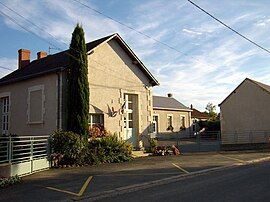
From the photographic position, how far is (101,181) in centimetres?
1098

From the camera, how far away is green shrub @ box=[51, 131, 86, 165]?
14.7m

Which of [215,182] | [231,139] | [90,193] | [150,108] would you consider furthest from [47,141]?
[231,139]

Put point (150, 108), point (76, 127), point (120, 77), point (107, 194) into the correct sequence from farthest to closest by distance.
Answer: point (150, 108)
point (120, 77)
point (76, 127)
point (107, 194)

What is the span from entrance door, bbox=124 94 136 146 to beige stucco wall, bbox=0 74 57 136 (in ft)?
16.5

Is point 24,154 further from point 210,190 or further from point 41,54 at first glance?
point 41,54

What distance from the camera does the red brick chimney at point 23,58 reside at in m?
25.5

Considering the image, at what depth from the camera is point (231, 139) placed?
27.5m

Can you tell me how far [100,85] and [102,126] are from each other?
228 centimetres

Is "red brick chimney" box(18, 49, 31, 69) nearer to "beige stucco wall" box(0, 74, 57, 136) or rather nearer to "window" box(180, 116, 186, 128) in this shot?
"beige stucco wall" box(0, 74, 57, 136)

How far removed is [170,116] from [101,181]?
105 feet

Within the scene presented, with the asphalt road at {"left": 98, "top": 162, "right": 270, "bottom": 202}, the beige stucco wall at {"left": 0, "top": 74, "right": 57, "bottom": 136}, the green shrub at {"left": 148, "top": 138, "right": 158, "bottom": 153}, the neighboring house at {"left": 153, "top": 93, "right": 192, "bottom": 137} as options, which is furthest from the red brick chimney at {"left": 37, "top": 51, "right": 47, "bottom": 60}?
the asphalt road at {"left": 98, "top": 162, "right": 270, "bottom": 202}

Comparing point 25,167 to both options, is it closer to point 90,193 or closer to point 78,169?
point 78,169

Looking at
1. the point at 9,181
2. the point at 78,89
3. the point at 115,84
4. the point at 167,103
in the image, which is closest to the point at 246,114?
A: the point at 167,103

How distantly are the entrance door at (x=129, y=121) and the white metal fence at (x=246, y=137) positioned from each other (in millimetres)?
8624
